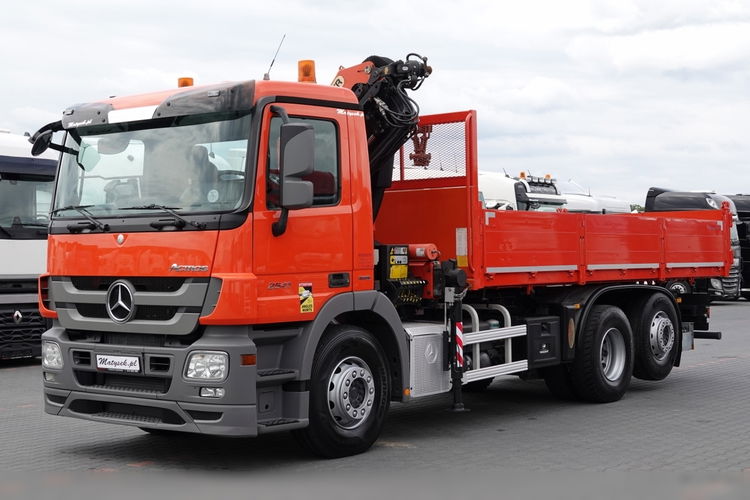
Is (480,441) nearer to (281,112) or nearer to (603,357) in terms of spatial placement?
(603,357)

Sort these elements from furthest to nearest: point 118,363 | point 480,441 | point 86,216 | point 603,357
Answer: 1. point 603,357
2. point 480,441
3. point 86,216
4. point 118,363

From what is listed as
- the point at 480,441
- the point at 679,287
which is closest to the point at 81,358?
the point at 480,441

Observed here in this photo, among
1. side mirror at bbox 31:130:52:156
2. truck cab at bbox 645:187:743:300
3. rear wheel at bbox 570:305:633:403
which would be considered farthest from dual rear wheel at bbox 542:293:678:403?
truck cab at bbox 645:187:743:300

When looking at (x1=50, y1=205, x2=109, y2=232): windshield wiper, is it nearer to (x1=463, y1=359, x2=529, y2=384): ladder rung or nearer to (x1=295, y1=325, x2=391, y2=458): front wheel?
(x1=295, y1=325, x2=391, y2=458): front wheel

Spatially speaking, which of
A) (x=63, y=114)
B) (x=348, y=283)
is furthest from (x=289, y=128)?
(x=63, y=114)

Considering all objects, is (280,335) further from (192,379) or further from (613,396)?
(613,396)

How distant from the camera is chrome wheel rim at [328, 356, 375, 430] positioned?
773cm

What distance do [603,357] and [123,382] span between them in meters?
5.54

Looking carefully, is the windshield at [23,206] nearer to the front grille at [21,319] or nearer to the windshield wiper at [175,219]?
the front grille at [21,319]

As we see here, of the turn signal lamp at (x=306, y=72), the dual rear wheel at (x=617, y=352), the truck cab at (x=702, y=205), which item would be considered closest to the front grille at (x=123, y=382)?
the turn signal lamp at (x=306, y=72)

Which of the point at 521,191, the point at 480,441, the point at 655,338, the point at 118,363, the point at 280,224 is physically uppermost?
the point at 521,191

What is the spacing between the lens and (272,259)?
725cm

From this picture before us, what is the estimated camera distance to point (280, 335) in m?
7.36

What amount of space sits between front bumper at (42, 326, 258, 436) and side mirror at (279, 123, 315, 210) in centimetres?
103
